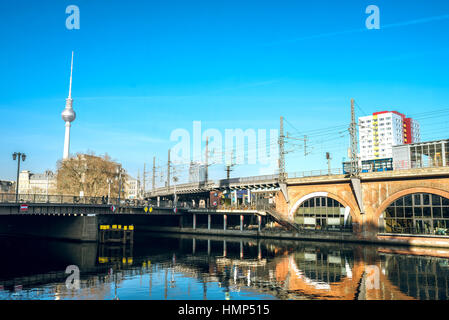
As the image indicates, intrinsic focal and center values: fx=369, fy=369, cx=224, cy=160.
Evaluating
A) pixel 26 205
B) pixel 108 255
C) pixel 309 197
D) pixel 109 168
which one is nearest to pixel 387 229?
pixel 309 197

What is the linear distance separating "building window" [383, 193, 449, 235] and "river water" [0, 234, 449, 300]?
3.43 metres

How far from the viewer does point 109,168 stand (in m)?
95.4

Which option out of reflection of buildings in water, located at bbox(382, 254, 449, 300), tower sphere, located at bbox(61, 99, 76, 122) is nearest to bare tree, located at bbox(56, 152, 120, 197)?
reflection of buildings in water, located at bbox(382, 254, 449, 300)

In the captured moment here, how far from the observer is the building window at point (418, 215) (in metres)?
47.6

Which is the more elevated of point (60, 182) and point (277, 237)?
point (60, 182)

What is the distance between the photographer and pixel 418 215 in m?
49.5

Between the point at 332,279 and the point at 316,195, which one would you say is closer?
the point at 332,279

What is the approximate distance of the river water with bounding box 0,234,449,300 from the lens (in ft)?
78.4

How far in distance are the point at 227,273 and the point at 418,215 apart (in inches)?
1223

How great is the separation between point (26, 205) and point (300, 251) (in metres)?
35.9

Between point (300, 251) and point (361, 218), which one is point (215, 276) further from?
point (361, 218)

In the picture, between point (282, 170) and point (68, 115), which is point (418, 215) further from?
point (68, 115)

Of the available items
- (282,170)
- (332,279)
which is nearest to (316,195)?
(282,170)

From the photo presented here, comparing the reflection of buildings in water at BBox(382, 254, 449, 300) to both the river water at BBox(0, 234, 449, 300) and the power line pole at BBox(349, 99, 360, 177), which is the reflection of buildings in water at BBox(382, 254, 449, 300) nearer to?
the river water at BBox(0, 234, 449, 300)
